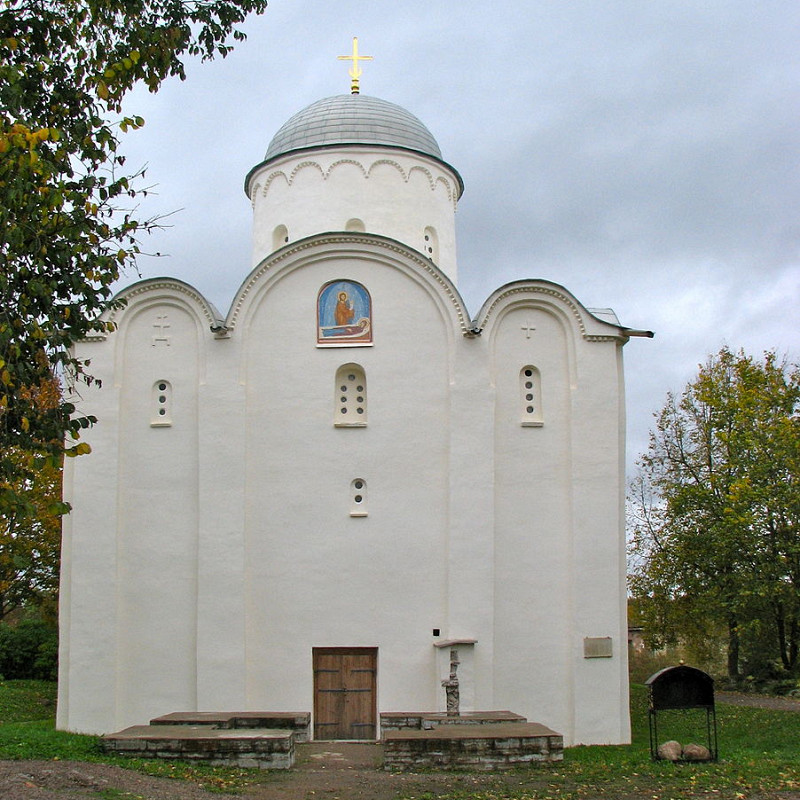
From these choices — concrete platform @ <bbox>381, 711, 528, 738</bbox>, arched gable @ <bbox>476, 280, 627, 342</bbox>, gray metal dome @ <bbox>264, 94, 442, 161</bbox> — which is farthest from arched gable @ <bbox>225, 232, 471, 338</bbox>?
concrete platform @ <bbox>381, 711, 528, 738</bbox>

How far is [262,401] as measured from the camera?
15.7 m

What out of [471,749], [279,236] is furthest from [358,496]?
[279,236]

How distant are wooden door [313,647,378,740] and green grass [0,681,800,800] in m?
2.98

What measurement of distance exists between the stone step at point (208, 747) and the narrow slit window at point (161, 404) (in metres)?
5.29

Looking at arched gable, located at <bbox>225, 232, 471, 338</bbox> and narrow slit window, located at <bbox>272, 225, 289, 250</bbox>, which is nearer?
arched gable, located at <bbox>225, 232, 471, 338</bbox>

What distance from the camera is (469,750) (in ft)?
37.4

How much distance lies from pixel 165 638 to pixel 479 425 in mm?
5610

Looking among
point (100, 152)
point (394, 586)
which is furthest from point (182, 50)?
point (394, 586)

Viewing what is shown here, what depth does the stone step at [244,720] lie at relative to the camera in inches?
508

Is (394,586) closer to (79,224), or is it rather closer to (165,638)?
(165,638)

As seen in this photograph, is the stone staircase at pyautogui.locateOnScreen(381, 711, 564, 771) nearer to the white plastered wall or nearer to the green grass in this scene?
the green grass

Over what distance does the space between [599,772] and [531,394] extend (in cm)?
616

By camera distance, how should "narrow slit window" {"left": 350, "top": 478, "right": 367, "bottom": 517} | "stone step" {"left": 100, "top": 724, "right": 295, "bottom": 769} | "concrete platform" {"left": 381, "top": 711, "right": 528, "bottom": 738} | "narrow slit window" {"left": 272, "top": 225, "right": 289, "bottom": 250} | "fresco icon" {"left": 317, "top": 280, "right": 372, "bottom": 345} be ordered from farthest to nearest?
"narrow slit window" {"left": 272, "top": 225, "right": 289, "bottom": 250}
"fresco icon" {"left": 317, "top": 280, "right": 372, "bottom": 345}
"narrow slit window" {"left": 350, "top": 478, "right": 367, "bottom": 517}
"concrete platform" {"left": 381, "top": 711, "right": 528, "bottom": 738}
"stone step" {"left": 100, "top": 724, "right": 295, "bottom": 769}

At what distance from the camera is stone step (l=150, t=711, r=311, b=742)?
508 inches
